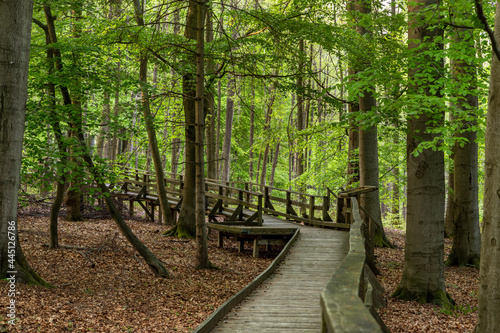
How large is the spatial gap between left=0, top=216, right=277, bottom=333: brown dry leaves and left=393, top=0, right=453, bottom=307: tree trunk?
3.73 meters

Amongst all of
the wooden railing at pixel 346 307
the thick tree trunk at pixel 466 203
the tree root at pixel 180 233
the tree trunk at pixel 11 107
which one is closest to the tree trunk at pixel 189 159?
the tree root at pixel 180 233

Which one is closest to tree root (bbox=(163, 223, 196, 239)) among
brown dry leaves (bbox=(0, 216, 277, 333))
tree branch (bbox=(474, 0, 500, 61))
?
brown dry leaves (bbox=(0, 216, 277, 333))

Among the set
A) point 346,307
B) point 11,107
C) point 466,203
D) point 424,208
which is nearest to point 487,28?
point 424,208

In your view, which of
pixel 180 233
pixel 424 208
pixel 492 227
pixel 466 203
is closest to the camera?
pixel 492 227

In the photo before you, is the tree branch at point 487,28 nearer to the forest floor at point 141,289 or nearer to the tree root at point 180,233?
the forest floor at point 141,289

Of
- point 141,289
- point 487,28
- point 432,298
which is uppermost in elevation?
point 487,28

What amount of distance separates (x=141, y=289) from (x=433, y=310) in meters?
5.79

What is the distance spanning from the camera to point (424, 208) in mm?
8125

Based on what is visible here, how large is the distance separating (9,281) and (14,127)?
7.44 ft

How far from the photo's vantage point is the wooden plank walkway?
538cm

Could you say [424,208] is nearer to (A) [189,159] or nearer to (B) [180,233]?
(A) [189,159]

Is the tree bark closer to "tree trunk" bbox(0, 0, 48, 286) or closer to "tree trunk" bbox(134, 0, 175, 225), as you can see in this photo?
"tree trunk" bbox(134, 0, 175, 225)

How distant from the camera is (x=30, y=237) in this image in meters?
11.5

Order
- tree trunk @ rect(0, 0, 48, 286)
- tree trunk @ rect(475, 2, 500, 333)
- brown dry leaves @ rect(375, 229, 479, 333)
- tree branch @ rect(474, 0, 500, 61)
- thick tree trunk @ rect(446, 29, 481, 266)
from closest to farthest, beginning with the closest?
1. tree branch @ rect(474, 0, 500, 61)
2. tree trunk @ rect(475, 2, 500, 333)
3. tree trunk @ rect(0, 0, 48, 286)
4. brown dry leaves @ rect(375, 229, 479, 333)
5. thick tree trunk @ rect(446, 29, 481, 266)
